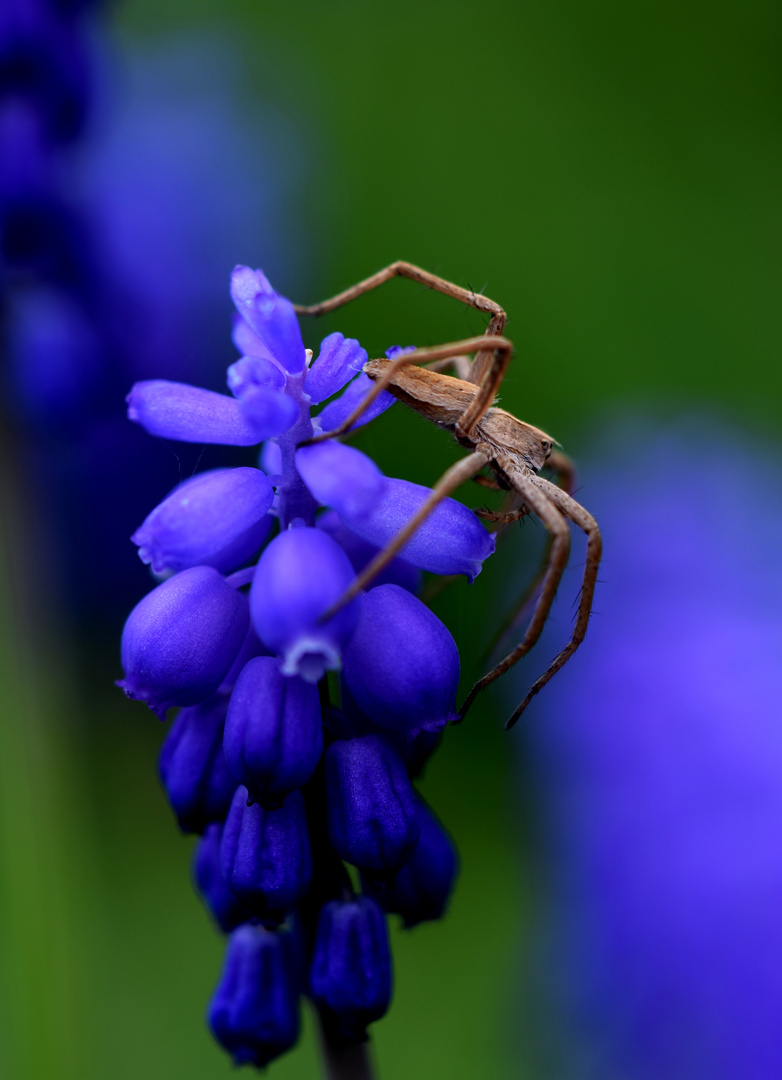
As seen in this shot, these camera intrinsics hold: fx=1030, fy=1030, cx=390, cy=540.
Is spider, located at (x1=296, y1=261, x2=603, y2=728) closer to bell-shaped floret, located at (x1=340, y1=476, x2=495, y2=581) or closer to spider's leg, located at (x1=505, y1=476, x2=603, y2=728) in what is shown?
spider's leg, located at (x1=505, y1=476, x2=603, y2=728)

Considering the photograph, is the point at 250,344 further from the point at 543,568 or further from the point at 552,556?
the point at 543,568

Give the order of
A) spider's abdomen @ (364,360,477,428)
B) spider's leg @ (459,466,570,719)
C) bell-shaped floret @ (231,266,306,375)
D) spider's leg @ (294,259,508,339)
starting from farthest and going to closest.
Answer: spider's leg @ (294,259,508,339) → spider's abdomen @ (364,360,477,428) → spider's leg @ (459,466,570,719) → bell-shaped floret @ (231,266,306,375)

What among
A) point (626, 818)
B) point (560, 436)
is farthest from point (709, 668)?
point (560, 436)

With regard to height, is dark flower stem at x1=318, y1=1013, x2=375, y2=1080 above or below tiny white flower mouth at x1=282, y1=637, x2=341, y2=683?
below

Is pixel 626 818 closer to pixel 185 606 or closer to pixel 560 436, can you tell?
pixel 560 436

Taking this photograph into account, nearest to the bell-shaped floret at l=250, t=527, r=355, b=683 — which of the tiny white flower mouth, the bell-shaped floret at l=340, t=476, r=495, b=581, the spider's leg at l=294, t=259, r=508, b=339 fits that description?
the tiny white flower mouth

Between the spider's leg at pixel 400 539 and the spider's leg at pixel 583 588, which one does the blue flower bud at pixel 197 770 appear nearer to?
the spider's leg at pixel 400 539

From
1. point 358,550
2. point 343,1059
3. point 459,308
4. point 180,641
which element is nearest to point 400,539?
point 358,550

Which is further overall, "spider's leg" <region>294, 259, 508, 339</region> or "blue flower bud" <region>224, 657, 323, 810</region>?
"spider's leg" <region>294, 259, 508, 339</region>
